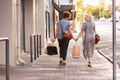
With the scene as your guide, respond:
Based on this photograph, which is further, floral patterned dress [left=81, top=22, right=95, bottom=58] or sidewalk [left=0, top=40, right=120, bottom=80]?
floral patterned dress [left=81, top=22, right=95, bottom=58]

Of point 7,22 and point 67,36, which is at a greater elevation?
point 7,22

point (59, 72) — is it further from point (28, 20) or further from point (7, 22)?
point (28, 20)

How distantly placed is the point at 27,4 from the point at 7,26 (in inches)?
274

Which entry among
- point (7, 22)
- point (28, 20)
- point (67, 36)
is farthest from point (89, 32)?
point (28, 20)

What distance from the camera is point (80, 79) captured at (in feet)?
38.9

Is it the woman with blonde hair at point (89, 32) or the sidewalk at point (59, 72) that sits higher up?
the woman with blonde hair at point (89, 32)

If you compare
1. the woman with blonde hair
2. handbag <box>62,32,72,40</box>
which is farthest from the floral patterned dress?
handbag <box>62,32,72,40</box>

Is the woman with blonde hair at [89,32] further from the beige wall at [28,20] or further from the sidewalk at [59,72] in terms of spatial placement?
the beige wall at [28,20]

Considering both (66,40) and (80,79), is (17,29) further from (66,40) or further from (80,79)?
(80,79)

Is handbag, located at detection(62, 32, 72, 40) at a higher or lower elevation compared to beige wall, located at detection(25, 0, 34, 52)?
lower

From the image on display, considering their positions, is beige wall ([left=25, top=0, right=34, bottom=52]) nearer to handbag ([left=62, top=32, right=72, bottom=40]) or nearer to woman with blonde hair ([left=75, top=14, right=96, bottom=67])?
handbag ([left=62, top=32, right=72, bottom=40])

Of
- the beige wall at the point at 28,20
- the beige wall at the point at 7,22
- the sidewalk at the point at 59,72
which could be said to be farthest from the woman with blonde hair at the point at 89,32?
the beige wall at the point at 28,20

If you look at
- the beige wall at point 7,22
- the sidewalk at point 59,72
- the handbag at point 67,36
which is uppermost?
the beige wall at point 7,22

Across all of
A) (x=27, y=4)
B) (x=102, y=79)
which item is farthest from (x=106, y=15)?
(x=102, y=79)
